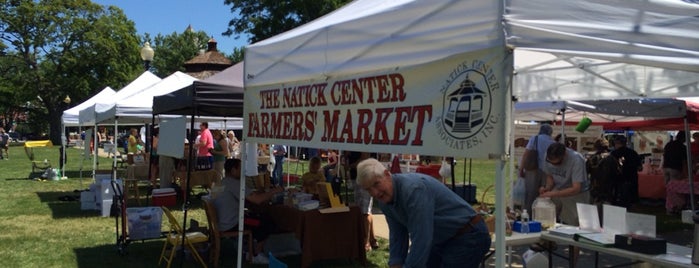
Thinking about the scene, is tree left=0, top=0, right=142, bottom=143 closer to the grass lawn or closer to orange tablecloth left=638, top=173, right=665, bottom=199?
the grass lawn

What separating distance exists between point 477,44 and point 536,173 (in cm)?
512

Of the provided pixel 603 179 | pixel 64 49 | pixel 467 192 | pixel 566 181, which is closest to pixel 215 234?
pixel 566 181

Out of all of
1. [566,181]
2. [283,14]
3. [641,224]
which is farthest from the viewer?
[283,14]

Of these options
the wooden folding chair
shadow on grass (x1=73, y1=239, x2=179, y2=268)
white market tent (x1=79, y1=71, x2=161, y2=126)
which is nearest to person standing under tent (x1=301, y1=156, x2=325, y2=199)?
the wooden folding chair

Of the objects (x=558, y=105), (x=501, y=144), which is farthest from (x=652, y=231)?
(x=558, y=105)

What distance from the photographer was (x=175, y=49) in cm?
7238

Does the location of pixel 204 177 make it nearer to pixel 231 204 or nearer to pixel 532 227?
pixel 231 204

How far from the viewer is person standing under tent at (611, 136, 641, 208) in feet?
40.2

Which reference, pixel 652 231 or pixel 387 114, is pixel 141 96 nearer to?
pixel 387 114

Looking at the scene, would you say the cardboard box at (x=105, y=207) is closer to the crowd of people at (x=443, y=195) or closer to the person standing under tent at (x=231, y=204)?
the crowd of people at (x=443, y=195)

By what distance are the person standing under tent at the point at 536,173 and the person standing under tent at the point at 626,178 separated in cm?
533

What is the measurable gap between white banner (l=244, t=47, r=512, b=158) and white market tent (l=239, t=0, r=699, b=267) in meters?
0.02

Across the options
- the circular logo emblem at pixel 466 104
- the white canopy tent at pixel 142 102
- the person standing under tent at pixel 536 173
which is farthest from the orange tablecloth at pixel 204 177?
the circular logo emblem at pixel 466 104

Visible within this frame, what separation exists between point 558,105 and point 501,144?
8.57 meters
